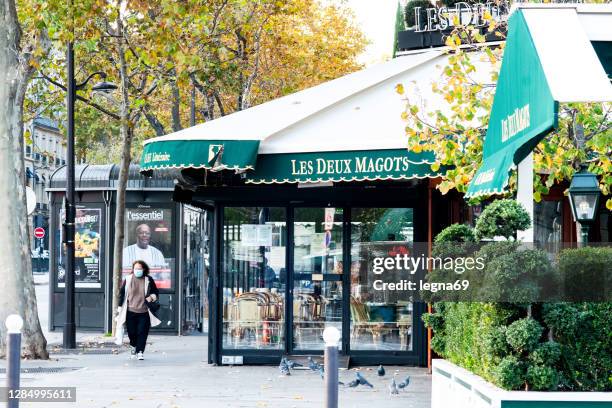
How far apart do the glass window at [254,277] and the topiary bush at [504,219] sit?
7.97 meters

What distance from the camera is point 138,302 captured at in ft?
57.6

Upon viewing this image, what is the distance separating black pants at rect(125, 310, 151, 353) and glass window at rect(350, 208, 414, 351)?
12.0 ft

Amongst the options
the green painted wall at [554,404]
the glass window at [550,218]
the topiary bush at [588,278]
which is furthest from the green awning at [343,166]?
the green painted wall at [554,404]

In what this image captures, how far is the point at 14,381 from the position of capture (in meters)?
9.44

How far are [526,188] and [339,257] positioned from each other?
6941 mm

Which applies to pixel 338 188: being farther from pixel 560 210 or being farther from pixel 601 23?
pixel 601 23

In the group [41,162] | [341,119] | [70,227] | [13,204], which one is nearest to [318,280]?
[341,119]

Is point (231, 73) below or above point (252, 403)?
above

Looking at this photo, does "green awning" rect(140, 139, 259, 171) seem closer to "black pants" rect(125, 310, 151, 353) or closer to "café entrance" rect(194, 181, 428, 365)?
A: "café entrance" rect(194, 181, 428, 365)

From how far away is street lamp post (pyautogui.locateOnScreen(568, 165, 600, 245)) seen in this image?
10797mm

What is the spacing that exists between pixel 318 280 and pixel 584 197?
5673 millimetres

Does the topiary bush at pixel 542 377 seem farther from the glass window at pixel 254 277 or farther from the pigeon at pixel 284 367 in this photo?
the glass window at pixel 254 277

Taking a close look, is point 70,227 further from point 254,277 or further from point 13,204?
point 254,277

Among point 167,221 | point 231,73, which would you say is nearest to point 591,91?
point 167,221
